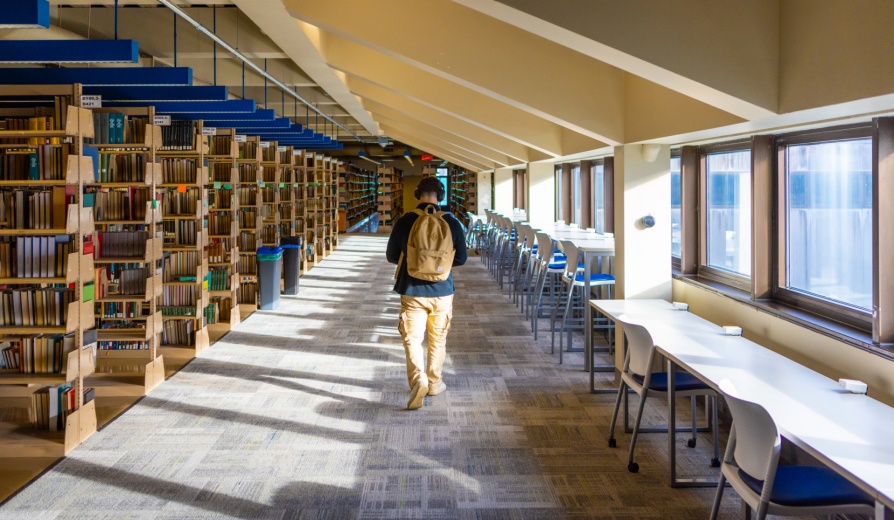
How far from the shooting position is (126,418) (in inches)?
186

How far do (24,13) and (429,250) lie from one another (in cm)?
240

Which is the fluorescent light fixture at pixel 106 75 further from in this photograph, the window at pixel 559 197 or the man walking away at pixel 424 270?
the window at pixel 559 197

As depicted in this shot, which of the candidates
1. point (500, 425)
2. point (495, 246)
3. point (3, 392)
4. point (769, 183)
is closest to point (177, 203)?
point (3, 392)

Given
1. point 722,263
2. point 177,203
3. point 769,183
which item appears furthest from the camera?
point 177,203

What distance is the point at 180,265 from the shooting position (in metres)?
6.52

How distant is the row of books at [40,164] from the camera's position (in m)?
4.23

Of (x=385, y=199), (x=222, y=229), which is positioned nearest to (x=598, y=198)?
(x=222, y=229)

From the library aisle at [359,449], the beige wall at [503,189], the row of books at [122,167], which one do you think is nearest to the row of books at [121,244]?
the row of books at [122,167]

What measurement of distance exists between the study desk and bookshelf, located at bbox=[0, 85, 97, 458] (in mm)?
3026

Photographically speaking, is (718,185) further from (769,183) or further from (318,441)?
(318,441)

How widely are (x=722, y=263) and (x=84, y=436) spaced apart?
166 inches

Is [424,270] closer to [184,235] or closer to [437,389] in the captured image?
[437,389]

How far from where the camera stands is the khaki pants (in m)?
4.78

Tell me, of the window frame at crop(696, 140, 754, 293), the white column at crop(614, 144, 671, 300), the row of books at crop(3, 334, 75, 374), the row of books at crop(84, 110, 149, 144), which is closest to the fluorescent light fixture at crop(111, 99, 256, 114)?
the row of books at crop(84, 110, 149, 144)
